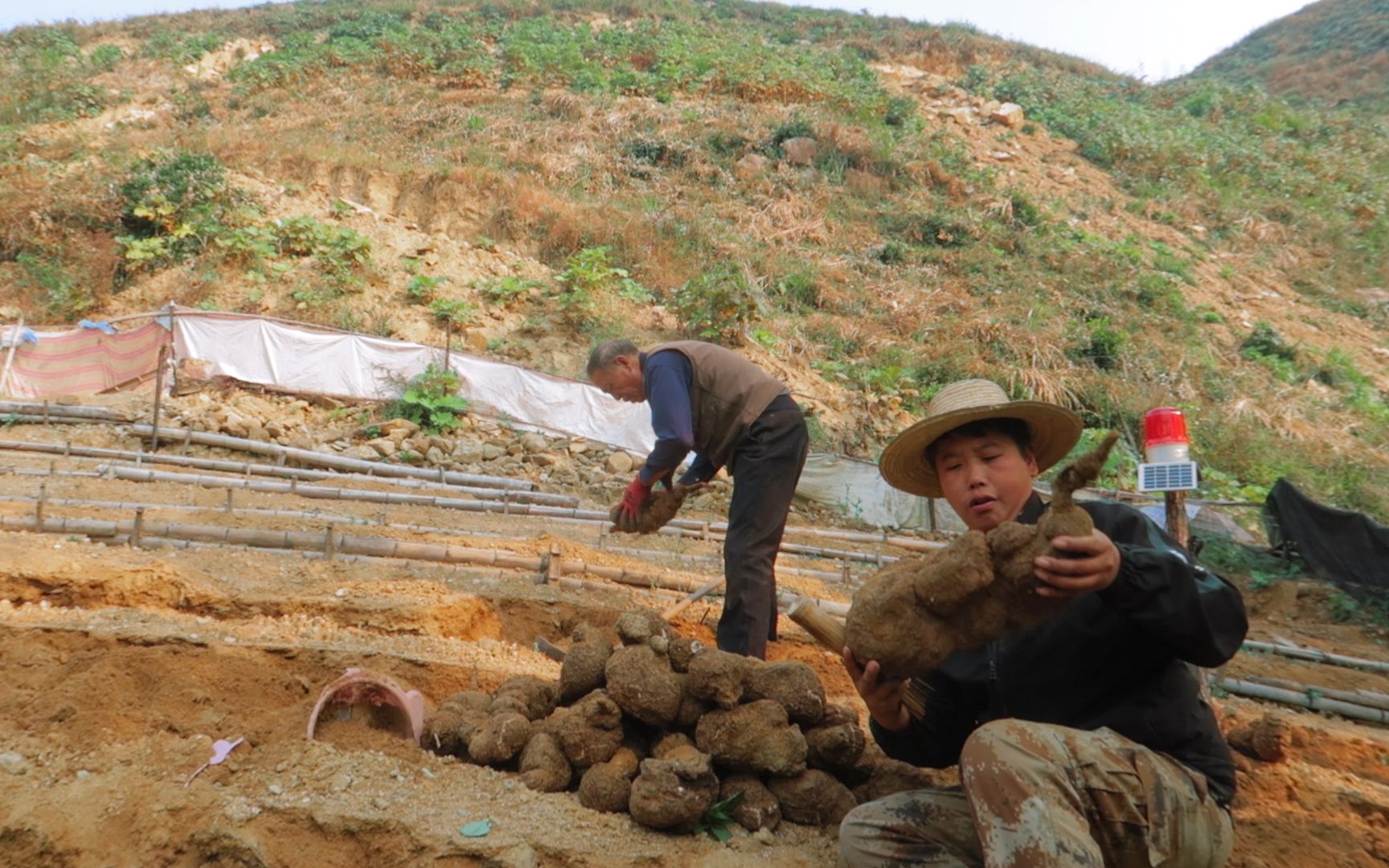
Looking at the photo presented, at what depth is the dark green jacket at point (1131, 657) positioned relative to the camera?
1.55 m

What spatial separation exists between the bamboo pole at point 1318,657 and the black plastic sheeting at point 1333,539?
1174 millimetres

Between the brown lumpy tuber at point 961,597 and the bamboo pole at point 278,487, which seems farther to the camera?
the bamboo pole at point 278,487

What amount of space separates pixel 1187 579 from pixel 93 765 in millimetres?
2682

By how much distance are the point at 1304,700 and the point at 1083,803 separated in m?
3.50

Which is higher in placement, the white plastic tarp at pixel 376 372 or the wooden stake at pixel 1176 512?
the wooden stake at pixel 1176 512

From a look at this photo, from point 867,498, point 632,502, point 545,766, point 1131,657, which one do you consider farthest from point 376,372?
point 1131,657

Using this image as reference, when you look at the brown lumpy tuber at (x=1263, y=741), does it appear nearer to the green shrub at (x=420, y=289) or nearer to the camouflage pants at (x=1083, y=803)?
the camouflage pants at (x=1083, y=803)

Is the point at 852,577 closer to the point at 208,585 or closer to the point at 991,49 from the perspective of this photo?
the point at 208,585

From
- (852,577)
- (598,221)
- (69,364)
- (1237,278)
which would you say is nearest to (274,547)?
(852,577)

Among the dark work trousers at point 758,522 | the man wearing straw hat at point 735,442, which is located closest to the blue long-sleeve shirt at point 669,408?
the man wearing straw hat at point 735,442

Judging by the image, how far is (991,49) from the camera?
26047mm

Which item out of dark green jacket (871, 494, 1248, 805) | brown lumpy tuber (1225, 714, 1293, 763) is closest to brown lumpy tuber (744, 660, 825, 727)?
dark green jacket (871, 494, 1248, 805)

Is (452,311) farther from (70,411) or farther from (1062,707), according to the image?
(1062,707)

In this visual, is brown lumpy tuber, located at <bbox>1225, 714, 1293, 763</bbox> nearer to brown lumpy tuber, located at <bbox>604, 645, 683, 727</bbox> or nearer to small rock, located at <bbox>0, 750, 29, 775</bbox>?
brown lumpy tuber, located at <bbox>604, 645, 683, 727</bbox>
